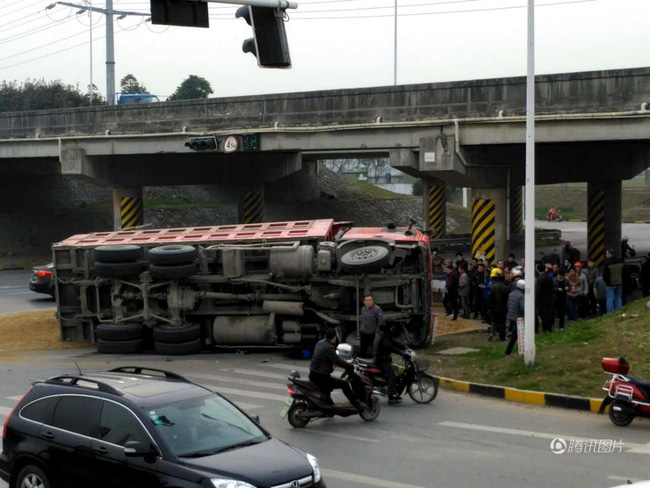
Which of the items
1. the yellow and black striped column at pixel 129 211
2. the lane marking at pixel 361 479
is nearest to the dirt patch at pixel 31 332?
the lane marking at pixel 361 479

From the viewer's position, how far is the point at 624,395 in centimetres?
→ 1220

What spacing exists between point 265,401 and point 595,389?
5.03m

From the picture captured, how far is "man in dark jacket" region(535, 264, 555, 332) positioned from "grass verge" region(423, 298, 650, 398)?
2.32 feet

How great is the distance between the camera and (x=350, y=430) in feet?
41.0

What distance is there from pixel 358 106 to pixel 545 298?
12533 mm

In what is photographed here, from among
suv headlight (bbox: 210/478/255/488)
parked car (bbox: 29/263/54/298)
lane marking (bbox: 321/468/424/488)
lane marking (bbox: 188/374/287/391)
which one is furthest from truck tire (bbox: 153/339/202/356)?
suv headlight (bbox: 210/478/255/488)

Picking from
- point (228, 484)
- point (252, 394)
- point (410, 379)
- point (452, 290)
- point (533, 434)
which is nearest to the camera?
point (228, 484)

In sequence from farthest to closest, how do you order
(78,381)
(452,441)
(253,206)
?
(253,206) < (452,441) < (78,381)

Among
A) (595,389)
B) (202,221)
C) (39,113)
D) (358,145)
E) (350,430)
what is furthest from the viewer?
(202,221)

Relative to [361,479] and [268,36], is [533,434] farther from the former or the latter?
[268,36]

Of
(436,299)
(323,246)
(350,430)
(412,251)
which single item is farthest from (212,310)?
(436,299)

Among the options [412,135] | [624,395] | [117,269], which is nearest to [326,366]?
[624,395]

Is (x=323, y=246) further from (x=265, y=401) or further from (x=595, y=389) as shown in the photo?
(x=595, y=389)

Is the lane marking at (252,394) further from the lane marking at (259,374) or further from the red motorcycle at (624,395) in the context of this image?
the red motorcycle at (624,395)
